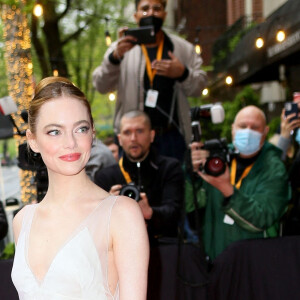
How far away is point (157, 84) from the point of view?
4336 mm

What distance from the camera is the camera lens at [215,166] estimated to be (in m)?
3.45

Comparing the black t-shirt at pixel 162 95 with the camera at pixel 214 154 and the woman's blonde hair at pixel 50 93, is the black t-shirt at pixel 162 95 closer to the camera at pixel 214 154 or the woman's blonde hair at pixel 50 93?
the camera at pixel 214 154

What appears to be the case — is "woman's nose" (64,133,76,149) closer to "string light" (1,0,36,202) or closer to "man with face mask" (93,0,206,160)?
"man with face mask" (93,0,206,160)

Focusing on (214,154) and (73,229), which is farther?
(214,154)

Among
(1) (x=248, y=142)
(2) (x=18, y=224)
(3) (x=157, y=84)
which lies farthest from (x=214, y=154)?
(2) (x=18, y=224)

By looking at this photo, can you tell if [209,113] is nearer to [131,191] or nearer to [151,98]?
[151,98]

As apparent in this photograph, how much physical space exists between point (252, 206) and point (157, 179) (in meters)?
0.95

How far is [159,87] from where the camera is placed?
4328mm

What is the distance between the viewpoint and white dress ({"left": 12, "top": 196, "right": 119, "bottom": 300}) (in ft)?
5.03

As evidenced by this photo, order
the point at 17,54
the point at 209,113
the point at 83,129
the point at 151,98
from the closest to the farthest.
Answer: the point at 83,129
the point at 209,113
the point at 151,98
the point at 17,54

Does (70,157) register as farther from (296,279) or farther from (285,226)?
(285,226)

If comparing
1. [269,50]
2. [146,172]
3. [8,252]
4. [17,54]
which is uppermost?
[269,50]

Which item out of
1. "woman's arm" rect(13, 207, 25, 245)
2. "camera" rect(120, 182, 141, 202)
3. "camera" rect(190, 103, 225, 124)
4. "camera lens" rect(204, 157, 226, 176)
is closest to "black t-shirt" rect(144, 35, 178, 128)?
"camera" rect(190, 103, 225, 124)

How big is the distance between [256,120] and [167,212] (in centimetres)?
129
